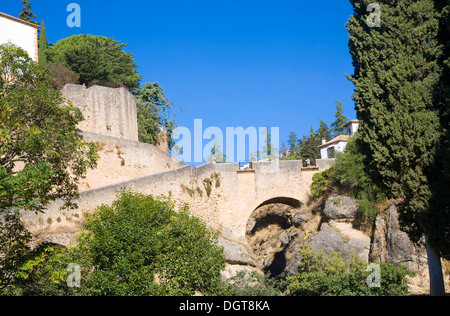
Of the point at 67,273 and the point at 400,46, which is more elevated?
the point at 400,46

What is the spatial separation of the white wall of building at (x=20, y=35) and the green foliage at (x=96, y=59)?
2273 millimetres

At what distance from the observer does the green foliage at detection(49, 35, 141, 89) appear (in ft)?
121

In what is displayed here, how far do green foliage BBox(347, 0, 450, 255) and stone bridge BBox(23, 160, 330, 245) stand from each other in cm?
1226

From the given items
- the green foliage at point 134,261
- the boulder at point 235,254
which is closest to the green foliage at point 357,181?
the boulder at point 235,254

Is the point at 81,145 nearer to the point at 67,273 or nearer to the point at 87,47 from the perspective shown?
the point at 67,273

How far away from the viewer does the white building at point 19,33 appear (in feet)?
115

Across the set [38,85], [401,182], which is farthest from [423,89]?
[38,85]

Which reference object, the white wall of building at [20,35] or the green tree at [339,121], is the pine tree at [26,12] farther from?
the green tree at [339,121]

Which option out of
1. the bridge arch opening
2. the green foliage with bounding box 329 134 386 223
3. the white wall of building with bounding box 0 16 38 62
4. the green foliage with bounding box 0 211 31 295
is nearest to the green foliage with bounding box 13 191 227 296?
the green foliage with bounding box 0 211 31 295

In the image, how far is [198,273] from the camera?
17.0 metres

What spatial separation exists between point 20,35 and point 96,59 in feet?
16.7

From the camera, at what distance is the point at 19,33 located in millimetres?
35750
